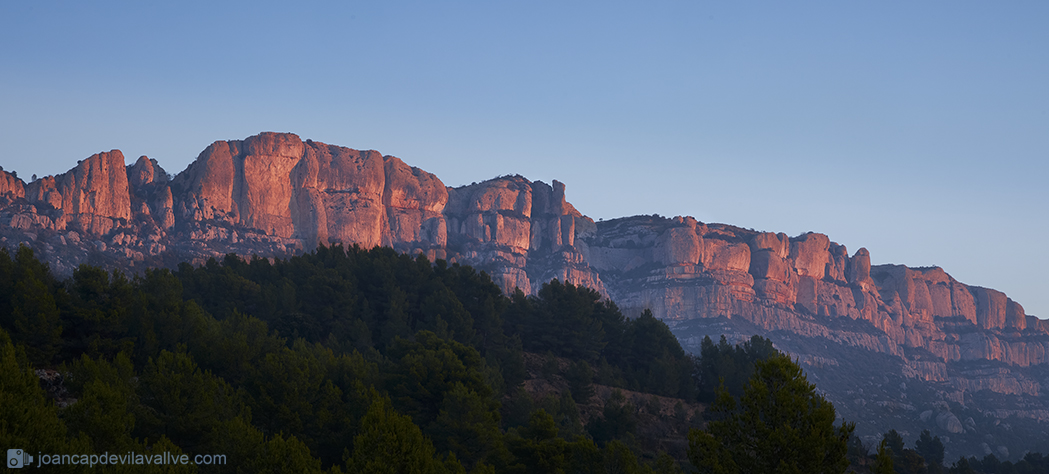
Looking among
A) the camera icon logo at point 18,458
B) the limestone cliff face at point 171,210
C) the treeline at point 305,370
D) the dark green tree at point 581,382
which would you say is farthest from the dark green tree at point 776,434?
the limestone cliff face at point 171,210

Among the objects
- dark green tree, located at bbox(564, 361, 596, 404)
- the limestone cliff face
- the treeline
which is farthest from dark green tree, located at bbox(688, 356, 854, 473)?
the limestone cliff face

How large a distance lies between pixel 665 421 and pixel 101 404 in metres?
51.6

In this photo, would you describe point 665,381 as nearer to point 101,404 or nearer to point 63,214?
point 101,404

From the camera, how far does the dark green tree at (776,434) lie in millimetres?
22359

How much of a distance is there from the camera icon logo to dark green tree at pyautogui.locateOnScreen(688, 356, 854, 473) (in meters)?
18.4

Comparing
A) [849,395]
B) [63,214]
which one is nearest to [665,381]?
[849,395]

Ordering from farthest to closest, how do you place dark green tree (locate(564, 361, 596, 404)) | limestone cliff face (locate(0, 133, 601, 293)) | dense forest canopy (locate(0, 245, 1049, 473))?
limestone cliff face (locate(0, 133, 601, 293))
dark green tree (locate(564, 361, 596, 404))
dense forest canopy (locate(0, 245, 1049, 473))

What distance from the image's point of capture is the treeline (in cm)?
2658

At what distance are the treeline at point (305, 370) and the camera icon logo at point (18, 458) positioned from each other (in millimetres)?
302

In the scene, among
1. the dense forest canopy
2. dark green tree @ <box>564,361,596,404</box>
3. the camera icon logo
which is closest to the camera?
the camera icon logo

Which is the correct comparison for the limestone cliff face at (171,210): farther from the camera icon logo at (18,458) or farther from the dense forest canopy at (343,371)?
the camera icon logo at (18,458)

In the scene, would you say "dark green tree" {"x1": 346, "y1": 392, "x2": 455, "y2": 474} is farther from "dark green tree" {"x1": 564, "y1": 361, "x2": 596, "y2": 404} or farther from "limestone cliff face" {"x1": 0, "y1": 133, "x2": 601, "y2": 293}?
"limestone cliff face" {"x1": 0, "y1": 133, "x2": 601, "y2": 293}

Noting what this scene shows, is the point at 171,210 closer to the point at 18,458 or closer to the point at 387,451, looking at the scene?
the point at 387,451

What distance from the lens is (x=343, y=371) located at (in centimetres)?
4369
